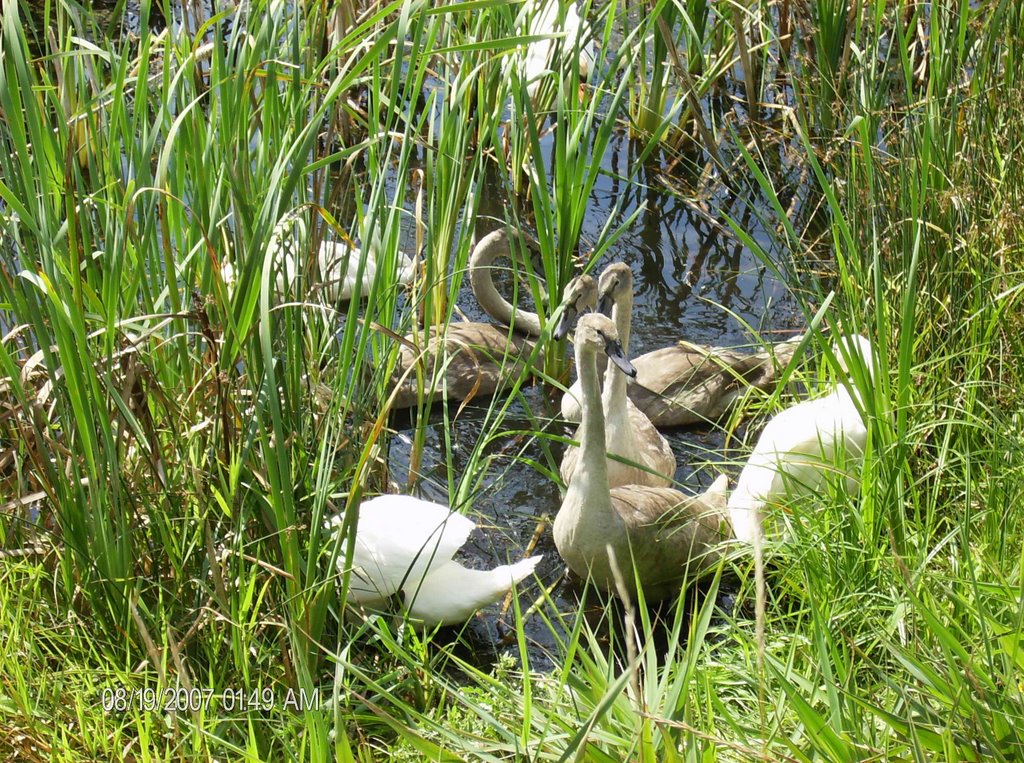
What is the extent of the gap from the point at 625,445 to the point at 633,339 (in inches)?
51.3

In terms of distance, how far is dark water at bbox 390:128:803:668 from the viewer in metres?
3.87

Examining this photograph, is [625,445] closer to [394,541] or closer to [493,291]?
[394,541]

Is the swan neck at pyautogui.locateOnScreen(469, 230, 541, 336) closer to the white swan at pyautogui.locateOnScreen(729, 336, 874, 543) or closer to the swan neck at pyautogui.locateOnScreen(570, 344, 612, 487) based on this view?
the swan neck at pyautogui.locateOnScreen(570, 344, 612, 487)

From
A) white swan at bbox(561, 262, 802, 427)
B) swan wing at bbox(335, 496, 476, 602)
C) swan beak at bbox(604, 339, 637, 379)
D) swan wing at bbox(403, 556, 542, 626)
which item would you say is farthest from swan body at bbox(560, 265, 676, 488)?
swan wing at bbox(335, 496, 476, 602)

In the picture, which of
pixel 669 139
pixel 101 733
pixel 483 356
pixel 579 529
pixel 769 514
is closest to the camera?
pixel 101 733

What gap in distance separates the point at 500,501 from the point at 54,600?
177 cm

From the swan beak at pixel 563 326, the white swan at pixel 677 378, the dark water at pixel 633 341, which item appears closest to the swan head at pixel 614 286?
the white swan at pixel 677 378

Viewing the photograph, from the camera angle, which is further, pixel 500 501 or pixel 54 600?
pixel 500 501

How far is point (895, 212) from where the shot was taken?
12.1ft

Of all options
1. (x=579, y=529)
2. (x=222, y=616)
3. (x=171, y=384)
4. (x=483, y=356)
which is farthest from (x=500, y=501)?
(x=222, y=616)

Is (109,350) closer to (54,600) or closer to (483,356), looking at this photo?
(54,600)
